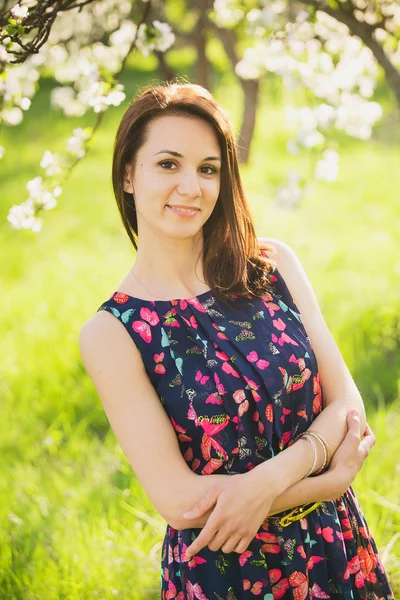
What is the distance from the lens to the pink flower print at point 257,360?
1813mm

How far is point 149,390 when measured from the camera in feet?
5.74

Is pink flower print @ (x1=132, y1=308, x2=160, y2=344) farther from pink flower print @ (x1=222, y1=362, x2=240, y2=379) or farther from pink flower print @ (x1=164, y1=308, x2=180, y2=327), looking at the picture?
pink flower print @ (x1=222, y1=362, x2=240, y2=379)

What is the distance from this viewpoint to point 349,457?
1825 mm

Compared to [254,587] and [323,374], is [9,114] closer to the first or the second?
[323,374]

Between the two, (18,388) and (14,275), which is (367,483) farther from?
(14,275)

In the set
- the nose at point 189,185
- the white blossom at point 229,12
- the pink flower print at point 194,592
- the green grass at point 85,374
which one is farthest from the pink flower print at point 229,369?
the white blossom at point 229,12

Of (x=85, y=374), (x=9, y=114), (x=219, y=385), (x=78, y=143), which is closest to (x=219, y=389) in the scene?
(x=219, y=385)

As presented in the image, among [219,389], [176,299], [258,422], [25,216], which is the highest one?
[25,216]

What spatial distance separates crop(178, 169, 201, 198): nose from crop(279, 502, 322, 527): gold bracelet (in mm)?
846

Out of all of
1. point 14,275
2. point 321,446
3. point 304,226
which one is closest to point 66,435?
point 321,446

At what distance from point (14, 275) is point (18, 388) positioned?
235cm

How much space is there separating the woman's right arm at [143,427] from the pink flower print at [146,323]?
0.05m

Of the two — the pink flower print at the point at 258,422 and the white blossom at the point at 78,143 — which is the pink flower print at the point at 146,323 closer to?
the pink flower print at the point at 258,422

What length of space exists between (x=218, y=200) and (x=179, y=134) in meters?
0.27
